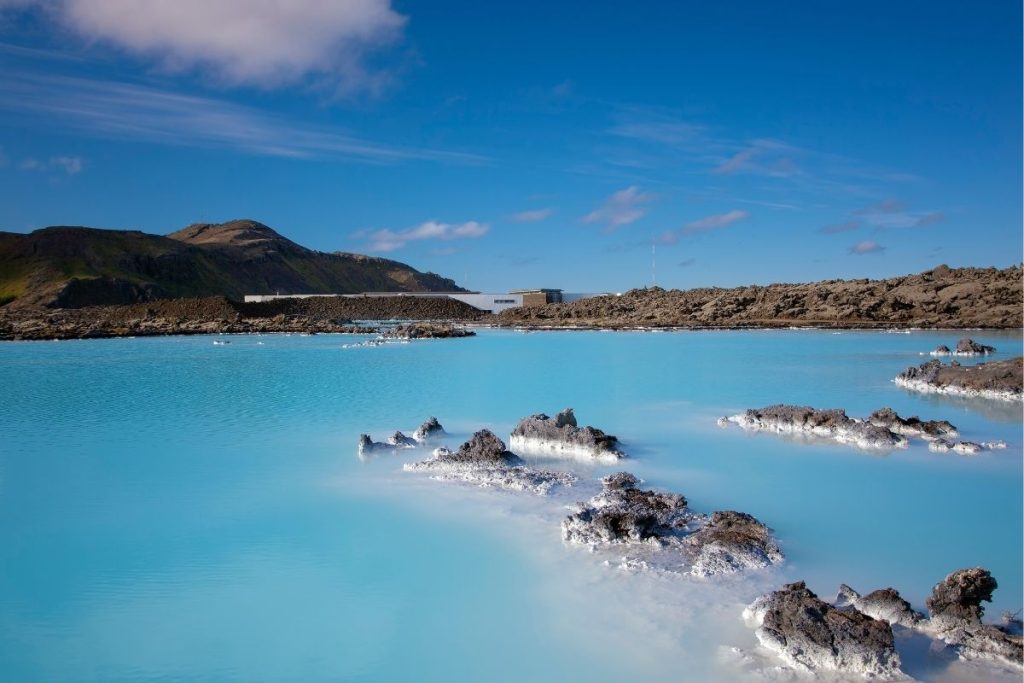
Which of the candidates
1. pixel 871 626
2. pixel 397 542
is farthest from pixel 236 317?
pixel 871 626

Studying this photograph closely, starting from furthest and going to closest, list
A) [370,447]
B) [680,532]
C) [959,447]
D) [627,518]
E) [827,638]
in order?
[370,447]
[959,447]
[680,532]
[627,518]
[827,638]

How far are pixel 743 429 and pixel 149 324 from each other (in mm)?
29510

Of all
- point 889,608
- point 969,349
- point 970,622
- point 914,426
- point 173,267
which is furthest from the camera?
point 173,267

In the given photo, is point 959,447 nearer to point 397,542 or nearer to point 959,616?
point 959,616

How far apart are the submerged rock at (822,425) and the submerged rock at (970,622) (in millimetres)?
4122

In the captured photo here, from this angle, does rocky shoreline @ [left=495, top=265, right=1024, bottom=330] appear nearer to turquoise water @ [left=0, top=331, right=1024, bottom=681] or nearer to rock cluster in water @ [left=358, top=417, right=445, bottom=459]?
turquoise water @ [left=0, top=331, right=1024, bottom=681]

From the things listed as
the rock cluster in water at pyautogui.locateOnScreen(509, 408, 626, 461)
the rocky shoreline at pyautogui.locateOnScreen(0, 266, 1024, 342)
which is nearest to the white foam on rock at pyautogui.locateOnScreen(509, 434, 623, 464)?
the rock cluster in water at pyautogui.locateOnScreen(509, 408, 626, 461)

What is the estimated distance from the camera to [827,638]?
10.7 feet

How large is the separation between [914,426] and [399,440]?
18.6 ft

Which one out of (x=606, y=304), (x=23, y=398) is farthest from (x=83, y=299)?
(x=23, y=398)

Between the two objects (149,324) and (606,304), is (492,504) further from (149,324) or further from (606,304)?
(606,304)

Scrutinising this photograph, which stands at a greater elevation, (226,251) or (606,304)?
(226,251)

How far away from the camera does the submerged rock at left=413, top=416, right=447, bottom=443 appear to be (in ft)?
27.6

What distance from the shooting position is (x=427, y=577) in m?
4.36
